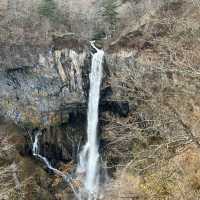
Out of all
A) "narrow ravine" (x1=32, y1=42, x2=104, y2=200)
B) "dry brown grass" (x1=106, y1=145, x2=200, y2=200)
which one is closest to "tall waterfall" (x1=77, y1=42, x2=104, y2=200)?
"narrow ravine" (x1=32, y1=42, x2=104, y2=200)

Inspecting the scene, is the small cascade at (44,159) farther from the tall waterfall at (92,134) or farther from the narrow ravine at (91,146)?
the tall waterfall at (92,134)

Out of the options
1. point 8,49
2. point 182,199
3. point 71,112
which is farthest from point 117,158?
point 182,199

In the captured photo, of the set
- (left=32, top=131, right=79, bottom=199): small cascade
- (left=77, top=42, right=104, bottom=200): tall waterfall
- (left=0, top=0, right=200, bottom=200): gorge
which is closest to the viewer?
(left=0, top=0, right=200, bottom=200): gorge

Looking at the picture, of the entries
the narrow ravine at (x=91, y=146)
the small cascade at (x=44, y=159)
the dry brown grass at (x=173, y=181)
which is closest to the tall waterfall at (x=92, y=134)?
the narrow ravine at (x=91, y=146)

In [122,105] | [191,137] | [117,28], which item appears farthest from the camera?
[117,28]

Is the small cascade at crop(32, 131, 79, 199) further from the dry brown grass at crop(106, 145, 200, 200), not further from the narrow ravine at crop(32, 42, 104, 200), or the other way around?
the dry brown grass at crop(106, 145, 200, 200)

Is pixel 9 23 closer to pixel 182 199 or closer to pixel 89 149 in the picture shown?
pixel 89 149

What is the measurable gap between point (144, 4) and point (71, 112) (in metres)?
7.56

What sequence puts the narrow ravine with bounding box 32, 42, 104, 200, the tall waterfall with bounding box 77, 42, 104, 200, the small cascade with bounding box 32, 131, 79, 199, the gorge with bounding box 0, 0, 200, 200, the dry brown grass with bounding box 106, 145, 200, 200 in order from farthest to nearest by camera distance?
the tall waterfall with bounding box 77, 42, 104, 200 < the narrow ravine with bounding box 32, 42, 104, 200 < the small cascade with bounding box 32, 131, 79, 199 < the gorge with bounding box 0, 0, 200, 200 < the dry brown grass with bounding box 106, 145, 200, 200

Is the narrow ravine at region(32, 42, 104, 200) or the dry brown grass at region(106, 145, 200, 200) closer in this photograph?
the dry brown grass at region(106, 145, 200, 200)

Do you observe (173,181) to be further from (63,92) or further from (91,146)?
(63,92)

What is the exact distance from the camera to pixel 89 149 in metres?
23.7

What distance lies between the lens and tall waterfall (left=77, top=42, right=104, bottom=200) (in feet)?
75.7

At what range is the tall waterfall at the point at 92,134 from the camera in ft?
75.7
